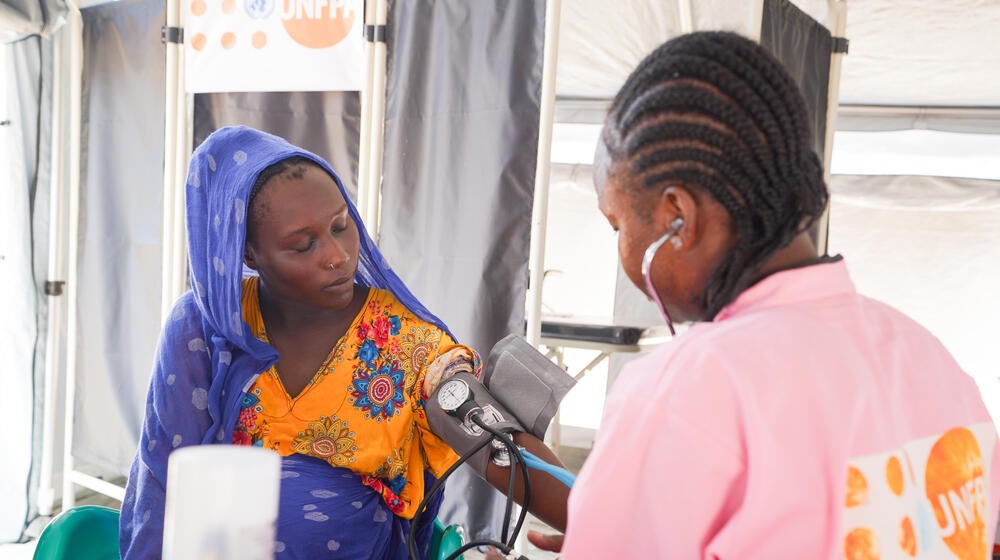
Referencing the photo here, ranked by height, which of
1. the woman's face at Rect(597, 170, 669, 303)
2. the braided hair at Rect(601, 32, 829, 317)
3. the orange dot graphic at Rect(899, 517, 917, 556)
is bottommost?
the orange dot graphic at Rect(899, 517, 917, 556)

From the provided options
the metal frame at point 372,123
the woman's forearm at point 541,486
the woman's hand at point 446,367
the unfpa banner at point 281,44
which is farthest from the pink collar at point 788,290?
the unfpa banner at point 281,44

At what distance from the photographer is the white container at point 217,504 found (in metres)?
0.57

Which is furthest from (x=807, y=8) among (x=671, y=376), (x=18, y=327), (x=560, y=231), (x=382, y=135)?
(x=18, y=327)

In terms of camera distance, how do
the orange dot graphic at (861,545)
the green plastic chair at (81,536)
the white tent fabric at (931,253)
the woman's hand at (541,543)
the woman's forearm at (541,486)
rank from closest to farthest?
1. the orange dot graphic at (861,545)
2. the woman's hand at (541,543)
3. the woman's forearm at (541,486)
4. the green plastic chair at (81,536)
5. the white tent fabric at (931,253)

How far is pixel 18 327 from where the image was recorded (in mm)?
3400

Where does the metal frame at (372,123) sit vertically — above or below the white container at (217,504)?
above

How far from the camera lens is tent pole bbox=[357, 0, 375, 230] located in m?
2.74

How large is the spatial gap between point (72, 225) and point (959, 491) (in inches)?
141

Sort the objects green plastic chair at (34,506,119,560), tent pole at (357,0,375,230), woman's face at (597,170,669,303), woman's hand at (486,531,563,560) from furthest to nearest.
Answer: tent pole at (357,0,375,230), green plastic chair at (34,506,119,560), woman's hand at (486,531,563,560), woman's face at (597,170,669,303)

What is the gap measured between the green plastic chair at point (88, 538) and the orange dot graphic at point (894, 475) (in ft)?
3.16

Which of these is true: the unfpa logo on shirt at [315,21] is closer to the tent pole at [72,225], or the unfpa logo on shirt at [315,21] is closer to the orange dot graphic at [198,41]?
the orange dot graphic at [198,41]

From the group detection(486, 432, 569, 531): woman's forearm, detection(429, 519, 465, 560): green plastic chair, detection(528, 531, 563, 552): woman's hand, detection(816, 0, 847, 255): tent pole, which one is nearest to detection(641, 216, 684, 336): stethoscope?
detection(528, 531, 563, 552): woman's hand

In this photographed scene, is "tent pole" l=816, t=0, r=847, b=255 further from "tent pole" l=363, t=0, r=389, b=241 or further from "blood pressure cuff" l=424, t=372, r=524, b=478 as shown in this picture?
"blood pressure cuff" l=424, t=372, r=524, b=478

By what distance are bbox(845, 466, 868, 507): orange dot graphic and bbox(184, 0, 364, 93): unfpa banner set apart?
243 cm
